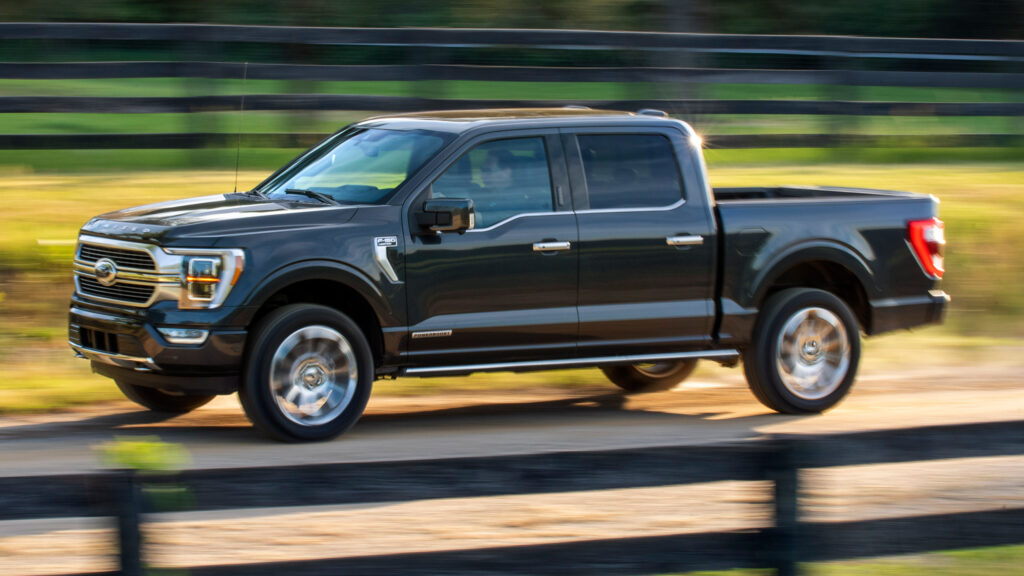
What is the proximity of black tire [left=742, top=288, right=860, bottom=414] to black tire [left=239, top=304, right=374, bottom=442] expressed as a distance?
251cm

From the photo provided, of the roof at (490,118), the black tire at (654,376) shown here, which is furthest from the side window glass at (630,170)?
the black tire at (654,376)

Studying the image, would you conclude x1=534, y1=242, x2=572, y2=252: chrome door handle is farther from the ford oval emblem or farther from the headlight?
the ford oval emblem

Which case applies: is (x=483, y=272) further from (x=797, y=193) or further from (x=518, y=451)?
(x=797, y=193)

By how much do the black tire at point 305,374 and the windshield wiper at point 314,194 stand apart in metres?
0.72

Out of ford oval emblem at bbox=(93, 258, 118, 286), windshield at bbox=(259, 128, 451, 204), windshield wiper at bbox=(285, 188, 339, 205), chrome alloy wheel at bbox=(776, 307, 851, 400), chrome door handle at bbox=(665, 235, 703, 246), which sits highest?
windshield at bbox=(259, 128, 451, 204)

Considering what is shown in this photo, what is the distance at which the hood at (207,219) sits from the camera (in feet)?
23.3

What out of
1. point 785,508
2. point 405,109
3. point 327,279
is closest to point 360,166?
point 327,279

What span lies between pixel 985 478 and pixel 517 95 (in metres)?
13.8

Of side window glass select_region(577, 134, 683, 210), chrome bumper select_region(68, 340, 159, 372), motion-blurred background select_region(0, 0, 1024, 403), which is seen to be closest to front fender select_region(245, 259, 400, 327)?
chrome bumper select_region(68, 340, 159, 372)

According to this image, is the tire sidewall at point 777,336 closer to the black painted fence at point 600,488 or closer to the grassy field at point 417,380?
the grassy field at point 417,380

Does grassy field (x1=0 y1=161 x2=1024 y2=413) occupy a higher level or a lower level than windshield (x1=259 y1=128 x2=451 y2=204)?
lower

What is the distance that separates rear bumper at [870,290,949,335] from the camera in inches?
342

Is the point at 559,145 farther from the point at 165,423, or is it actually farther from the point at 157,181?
the point at 157,181

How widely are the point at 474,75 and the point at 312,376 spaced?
308 inches
